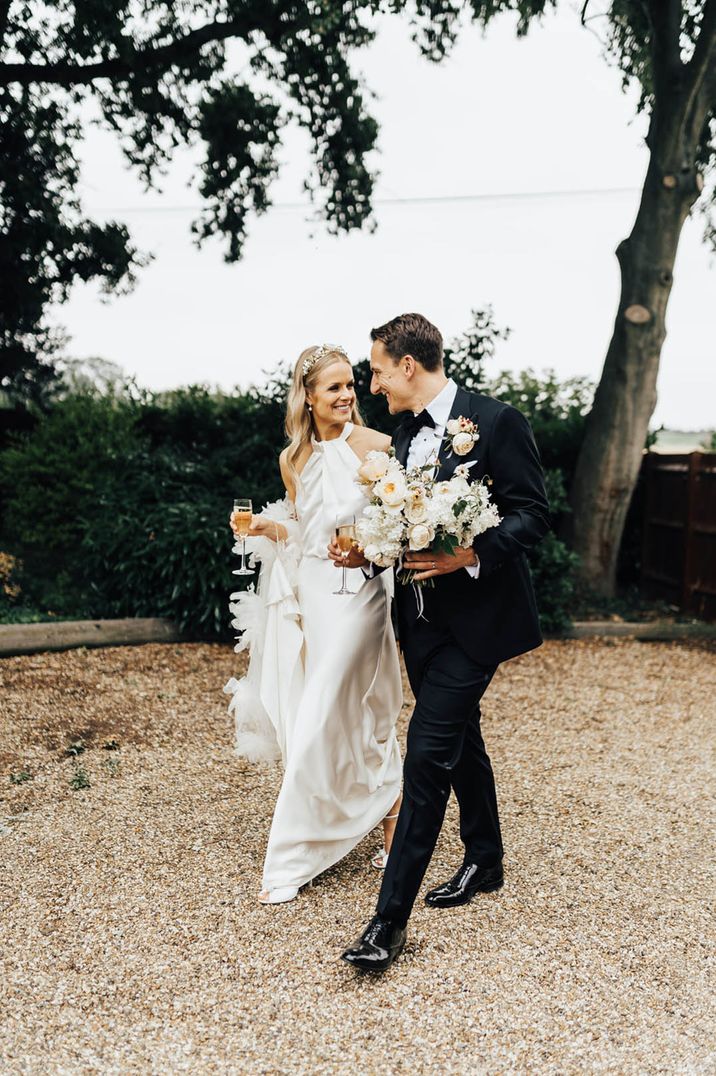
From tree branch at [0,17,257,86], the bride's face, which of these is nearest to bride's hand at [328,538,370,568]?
the bride's face

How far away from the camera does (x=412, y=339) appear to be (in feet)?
10.8

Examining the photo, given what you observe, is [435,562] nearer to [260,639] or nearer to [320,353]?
[320,353]

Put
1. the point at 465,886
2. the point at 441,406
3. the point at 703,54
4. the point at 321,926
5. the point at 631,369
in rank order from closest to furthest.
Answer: the point at 441,406, the point at 321,926, the point at 465,886, the point at 703,54, the point at 631,369

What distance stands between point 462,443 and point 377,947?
64.8 inches

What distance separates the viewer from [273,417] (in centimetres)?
977

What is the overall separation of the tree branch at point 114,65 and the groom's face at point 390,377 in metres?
7.73

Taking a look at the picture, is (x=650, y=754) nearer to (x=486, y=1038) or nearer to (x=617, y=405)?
(x=486, y=1038)

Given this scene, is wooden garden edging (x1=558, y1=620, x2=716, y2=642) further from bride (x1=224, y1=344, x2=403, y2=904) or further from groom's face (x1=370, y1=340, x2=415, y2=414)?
groom's face (x1=370, y1=340, x2=415, y2=414)

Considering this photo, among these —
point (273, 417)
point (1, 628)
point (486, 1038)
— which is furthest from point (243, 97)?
point (486, 1038)

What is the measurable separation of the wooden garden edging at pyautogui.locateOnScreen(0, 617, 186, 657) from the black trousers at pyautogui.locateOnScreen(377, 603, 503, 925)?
203 inches

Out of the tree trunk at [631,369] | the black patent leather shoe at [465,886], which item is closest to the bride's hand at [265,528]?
the black patent leather shoe at [465,886]

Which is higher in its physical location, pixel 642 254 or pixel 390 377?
pixel 642 254

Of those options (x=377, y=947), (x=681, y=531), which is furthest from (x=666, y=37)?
(x=377, y=947)

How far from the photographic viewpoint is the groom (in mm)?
3174
